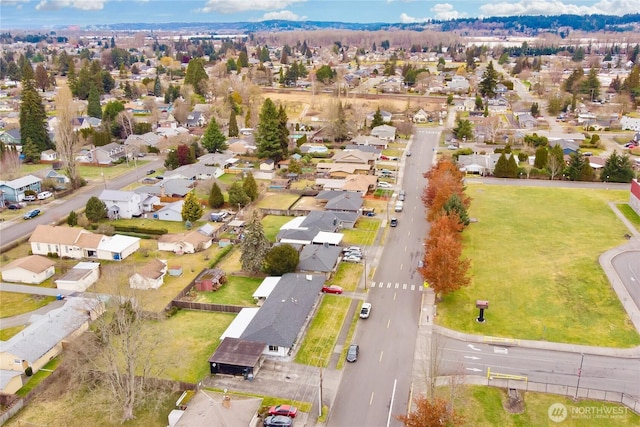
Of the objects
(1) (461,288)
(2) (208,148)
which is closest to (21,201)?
(2) (208,148)

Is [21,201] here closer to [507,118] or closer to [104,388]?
[104,388]

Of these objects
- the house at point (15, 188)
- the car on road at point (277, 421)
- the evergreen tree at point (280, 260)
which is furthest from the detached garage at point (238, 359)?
the house at point (15, 188)

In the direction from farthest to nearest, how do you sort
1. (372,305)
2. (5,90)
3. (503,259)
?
(5,90), (503,259), (372,305)

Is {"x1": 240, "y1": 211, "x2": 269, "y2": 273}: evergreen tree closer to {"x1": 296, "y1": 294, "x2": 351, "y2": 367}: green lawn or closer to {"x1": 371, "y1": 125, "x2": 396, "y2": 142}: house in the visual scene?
{"x1": 296, "y1": 294, "x2": 351, "y2": 367}: green lawn

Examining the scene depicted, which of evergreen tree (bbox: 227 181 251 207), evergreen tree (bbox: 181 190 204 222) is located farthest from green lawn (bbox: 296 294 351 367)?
evergreen tree (bbox: 227 181 251 207)

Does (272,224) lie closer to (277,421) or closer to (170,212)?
(170,212)

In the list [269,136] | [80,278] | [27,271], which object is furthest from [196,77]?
[80,278]
